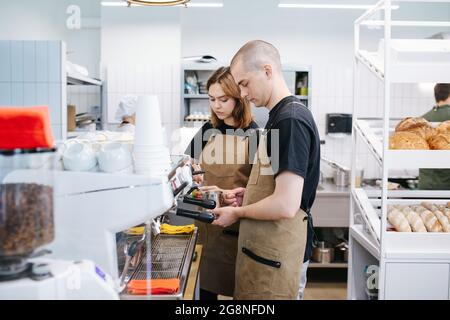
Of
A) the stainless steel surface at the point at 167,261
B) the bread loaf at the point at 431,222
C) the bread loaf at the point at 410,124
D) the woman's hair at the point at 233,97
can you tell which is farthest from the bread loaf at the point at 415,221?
the stainless steel surface at the point at 167,261

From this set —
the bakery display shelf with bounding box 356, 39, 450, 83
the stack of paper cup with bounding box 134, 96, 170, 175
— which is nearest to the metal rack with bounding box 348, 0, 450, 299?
the bakery display shelf with bounding box 356, 39, 450, 83

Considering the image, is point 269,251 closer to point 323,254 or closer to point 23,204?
point 23,204

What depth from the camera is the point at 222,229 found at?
2.03 meters

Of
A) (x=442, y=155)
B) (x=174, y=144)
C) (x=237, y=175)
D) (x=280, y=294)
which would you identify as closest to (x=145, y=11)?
(x=174, y=144)

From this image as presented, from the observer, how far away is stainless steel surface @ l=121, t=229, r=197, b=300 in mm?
1222

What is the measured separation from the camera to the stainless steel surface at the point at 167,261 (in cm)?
122

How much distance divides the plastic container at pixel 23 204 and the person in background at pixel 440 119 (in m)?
3.01

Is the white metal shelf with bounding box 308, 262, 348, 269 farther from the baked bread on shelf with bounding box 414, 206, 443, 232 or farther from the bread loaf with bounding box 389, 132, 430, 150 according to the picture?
the bread loaf with bounding box 389, 132, 430, 150

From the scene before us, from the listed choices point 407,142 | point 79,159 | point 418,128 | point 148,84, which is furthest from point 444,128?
point 148,84

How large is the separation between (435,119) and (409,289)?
164 centimetres

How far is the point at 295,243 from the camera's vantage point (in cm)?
154

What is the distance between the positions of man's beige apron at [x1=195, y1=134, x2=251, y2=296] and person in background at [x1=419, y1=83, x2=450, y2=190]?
1776 millimetres

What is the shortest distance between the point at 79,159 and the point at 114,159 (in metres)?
0.09

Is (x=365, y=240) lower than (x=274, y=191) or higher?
lower
